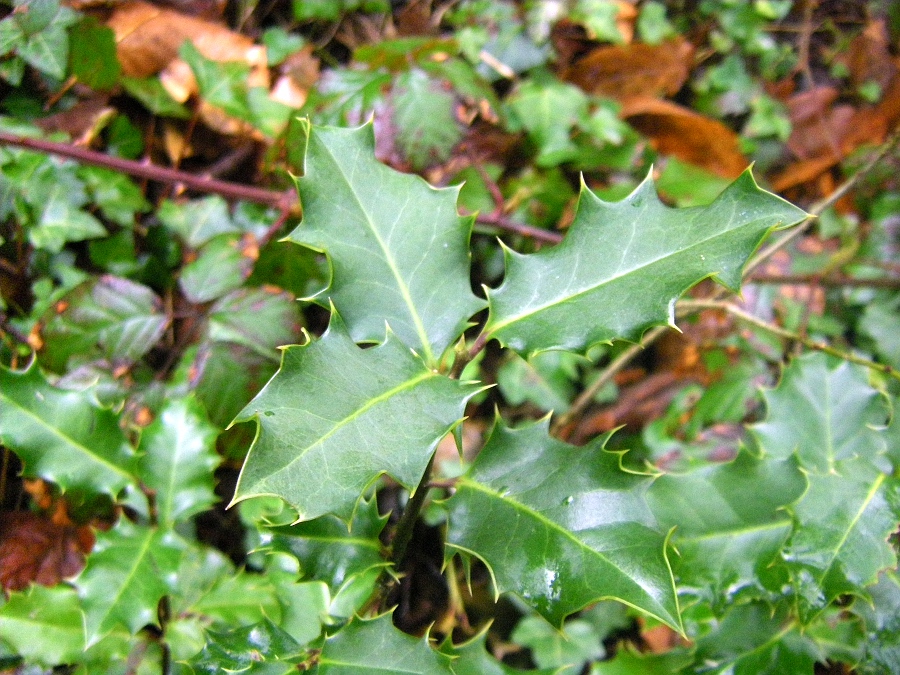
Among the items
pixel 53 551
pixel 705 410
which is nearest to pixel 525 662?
pixel 705 410

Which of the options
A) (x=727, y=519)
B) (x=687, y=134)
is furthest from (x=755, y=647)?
(x=687, y=134)

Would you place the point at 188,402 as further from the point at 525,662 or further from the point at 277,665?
the point at 525,662

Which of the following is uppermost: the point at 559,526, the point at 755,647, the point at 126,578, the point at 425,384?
the point at 425,384

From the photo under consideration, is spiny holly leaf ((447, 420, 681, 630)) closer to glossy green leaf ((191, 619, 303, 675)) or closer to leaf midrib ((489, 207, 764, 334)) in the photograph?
leaf midrib ((489, 207, 764, 334))

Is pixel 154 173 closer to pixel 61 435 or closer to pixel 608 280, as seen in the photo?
pixel 61 435

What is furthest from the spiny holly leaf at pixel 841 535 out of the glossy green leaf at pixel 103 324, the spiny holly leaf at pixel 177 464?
the glossy green leaf at pixel 103 324
